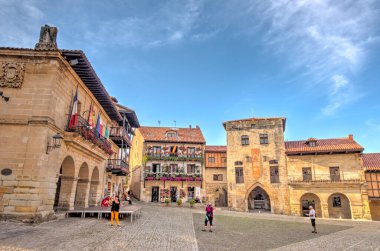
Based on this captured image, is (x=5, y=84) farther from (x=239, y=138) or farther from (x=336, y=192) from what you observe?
(x=336, y=192)

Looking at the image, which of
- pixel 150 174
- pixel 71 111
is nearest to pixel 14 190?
pixel 71 111

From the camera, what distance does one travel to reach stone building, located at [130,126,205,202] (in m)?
35.3

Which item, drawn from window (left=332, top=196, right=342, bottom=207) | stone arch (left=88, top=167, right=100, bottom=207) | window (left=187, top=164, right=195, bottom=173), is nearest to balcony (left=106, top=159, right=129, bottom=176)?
stone arch (left=88, top=167, right=100, bottom=207)

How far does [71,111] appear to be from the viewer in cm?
1456

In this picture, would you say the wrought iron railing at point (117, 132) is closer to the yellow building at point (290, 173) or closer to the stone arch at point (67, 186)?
the stone arch at point (67, 186)

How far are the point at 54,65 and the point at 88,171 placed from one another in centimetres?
798

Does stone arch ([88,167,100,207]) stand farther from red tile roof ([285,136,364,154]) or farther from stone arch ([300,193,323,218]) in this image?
stone arch ([300,193,323,218])

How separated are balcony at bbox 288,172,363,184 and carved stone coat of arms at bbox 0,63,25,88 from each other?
2957 centimetres

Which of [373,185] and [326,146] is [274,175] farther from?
[373,185]

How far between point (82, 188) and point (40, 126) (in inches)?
292

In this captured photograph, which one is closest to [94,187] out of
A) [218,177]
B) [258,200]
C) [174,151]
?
[174,151]

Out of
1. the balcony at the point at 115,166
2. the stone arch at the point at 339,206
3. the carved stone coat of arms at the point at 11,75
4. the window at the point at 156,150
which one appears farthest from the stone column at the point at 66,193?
the stone arch at the point at 339,206

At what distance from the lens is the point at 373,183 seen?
2903 cm

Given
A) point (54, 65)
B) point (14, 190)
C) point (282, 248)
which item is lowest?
→ point (282, 248)
